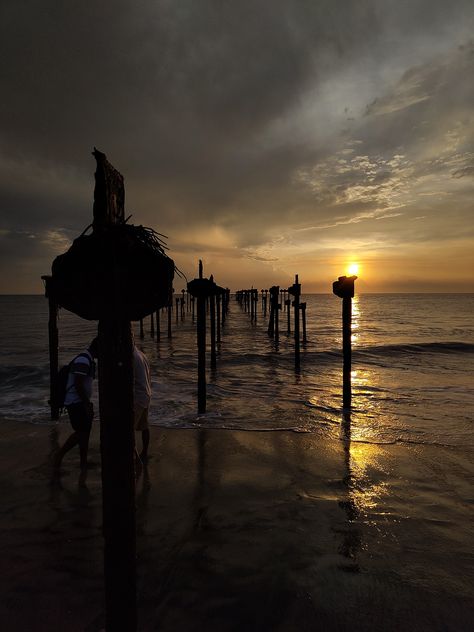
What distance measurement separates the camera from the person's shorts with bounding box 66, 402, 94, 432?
17.8 feet

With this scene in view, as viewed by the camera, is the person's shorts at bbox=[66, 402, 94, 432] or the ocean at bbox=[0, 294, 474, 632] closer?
the ocean at bbox=[0, 294, 474, 632]

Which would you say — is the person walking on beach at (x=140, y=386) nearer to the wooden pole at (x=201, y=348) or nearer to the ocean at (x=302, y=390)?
the ocean at (x=302, y=390)

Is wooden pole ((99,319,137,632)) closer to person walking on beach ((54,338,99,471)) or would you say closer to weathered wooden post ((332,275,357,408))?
person walking on beach ((54,338,99,471))

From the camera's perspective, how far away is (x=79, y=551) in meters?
3.98

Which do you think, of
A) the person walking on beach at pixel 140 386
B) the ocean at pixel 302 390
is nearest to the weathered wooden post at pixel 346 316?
the ocean at pixel 302 390

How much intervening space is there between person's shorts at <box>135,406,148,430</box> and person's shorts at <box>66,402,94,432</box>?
25.0 inches

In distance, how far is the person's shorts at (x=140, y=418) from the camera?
18.7 ft

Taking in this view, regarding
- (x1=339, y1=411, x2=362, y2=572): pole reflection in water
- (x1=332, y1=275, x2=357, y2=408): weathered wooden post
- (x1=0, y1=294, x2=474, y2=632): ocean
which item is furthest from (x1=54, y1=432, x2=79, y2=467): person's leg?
(x1=332, y1=275, x2=357, y2=408): weathered wooden post

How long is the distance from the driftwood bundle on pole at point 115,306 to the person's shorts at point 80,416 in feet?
10.0

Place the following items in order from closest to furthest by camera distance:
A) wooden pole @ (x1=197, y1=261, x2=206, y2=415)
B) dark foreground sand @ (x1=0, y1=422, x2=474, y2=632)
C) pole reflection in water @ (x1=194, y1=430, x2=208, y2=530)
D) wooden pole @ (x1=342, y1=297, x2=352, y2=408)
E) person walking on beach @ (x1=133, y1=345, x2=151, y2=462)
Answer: dark foreground sand @ (x1=0, y1=422, x2=474, y2=632)
pole reflection in water @ (x1=194, y1=430, x2=208, y2=530)
person walking on beach @ (x1=133, y1=345, x2=151, y2=462)
wooden pole @ (x1=197, y1=261, x2=206, y2=415)
wooden pole @ (x1=342, y1=297, x2=352, y2=408)

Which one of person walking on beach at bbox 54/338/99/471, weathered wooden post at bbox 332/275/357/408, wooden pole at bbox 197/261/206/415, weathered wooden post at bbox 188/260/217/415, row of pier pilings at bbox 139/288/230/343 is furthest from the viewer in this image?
row of pier pilings at bbox 139/288/230/343

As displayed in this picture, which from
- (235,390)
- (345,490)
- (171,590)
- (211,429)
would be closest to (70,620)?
(171,590)

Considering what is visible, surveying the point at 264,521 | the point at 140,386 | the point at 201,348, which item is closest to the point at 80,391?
the point at 140,386

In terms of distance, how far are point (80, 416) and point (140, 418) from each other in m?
0.86
